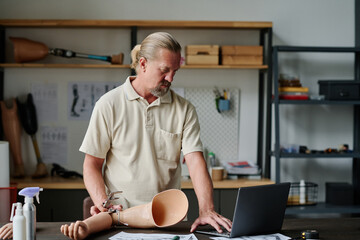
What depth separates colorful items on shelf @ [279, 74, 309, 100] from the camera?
13.0ft

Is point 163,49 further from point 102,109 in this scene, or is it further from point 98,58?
point 98,58

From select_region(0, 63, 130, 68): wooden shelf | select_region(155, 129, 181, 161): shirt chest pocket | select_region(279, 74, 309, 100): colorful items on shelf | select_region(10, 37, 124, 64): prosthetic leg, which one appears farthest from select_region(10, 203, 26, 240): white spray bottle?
select_region(279, 74, 309, 100): colorful items on shelf

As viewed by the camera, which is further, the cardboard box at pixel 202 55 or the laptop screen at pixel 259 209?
the cardboard box at pixel 202 55

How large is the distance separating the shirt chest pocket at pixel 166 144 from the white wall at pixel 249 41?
1794 millimetres

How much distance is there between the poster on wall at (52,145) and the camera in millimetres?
4117

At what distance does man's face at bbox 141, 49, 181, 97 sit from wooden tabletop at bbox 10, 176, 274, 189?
59.5 inches

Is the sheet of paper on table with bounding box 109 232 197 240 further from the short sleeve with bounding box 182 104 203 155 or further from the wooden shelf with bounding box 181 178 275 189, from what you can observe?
the wooden shelf with bounding box 181 178 275 189

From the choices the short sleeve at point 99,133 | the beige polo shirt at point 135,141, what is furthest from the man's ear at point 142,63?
the short sleeve at point 99,133

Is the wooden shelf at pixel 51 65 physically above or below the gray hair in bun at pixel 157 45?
above

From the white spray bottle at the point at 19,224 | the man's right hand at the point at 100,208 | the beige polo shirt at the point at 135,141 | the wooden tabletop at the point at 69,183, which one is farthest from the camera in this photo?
the wooden tabletop at the point at 69,183

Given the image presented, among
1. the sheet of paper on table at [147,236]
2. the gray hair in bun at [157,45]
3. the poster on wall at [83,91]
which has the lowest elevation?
the sheet of paper on table at [147,236]

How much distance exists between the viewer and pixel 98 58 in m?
3.96

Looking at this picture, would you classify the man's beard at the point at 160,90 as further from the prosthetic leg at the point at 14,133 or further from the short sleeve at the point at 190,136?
the prosthetic leg at the point at 14,133

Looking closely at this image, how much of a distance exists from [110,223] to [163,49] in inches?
32.1
